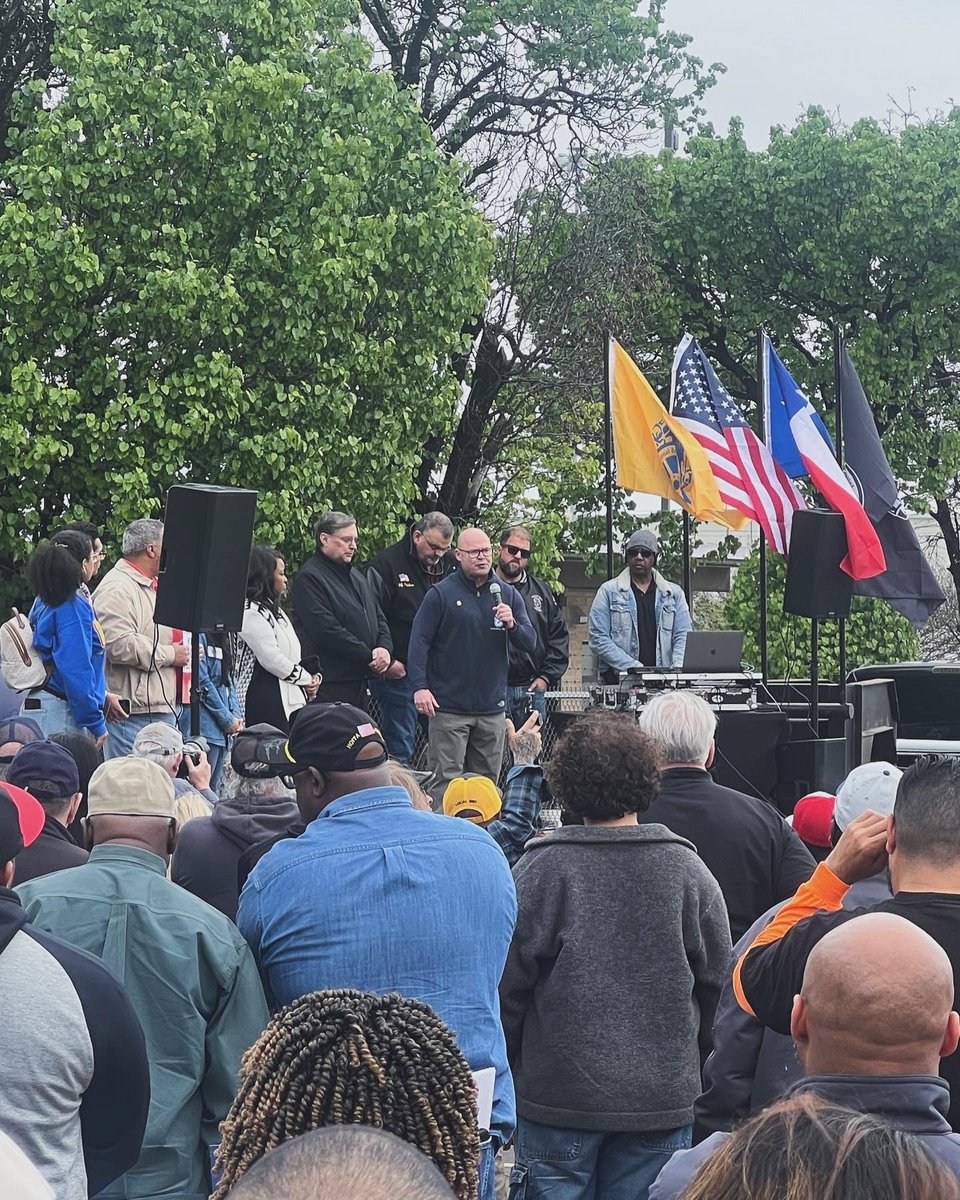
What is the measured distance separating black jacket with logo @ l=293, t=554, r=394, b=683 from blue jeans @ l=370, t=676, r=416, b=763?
1.89 ft

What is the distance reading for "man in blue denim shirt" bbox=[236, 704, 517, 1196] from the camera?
3549mm

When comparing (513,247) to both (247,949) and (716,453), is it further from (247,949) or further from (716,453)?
(247,949)

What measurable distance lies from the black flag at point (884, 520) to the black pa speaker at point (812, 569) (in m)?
0.87

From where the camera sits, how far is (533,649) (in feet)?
40.1

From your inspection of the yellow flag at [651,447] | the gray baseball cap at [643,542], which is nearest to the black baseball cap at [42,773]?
the gray baseball cap at [643,542]

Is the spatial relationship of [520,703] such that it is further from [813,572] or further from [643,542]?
[813,572]

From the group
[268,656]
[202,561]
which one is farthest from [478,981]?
[268,656]

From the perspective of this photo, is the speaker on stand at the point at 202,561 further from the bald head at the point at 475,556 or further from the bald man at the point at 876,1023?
the bald man at the point at 876,1023

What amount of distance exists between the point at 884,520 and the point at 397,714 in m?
4.54

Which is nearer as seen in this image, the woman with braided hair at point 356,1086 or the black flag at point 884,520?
the woman with braided hair at point 356,1086

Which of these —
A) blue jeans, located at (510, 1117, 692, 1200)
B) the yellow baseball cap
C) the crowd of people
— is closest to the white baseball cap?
the crowd of people

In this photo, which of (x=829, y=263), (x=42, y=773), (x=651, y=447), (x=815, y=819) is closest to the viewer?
(x=42, y=773)

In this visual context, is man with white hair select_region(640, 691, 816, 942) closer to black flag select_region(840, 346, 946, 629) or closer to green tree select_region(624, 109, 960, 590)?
black flag select_region(840, 346, 946, 629)

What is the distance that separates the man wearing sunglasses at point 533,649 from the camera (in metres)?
12.5
